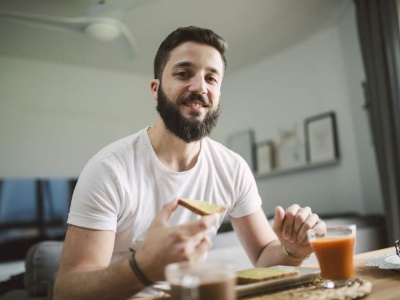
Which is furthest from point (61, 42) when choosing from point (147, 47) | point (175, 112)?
point (175, 112)

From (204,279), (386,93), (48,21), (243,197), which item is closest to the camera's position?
(204,279)

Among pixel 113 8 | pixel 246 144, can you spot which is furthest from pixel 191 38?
pixel 246 144

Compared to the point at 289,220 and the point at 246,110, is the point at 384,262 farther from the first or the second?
the point at 246,110

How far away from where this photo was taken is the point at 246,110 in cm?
553

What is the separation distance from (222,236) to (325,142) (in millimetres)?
2449

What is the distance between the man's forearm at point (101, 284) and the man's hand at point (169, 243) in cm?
6

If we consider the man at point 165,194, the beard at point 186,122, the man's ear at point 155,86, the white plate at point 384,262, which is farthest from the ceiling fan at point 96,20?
the white plate at point 384,262

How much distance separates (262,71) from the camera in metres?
5.29

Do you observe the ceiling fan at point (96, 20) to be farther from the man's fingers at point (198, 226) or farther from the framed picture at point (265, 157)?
the man's fingers at point (198, 226)

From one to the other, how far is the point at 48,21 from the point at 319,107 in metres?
2.93

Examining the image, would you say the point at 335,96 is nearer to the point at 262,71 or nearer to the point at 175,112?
the point at 262,71

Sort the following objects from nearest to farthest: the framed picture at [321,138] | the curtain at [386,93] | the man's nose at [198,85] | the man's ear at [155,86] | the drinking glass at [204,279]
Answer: the drinking glass at [204,279] < the man's nose at [198,85] < the man's ear at [155,86] < the curtain at [386,93] < the framed picture at [321,138]

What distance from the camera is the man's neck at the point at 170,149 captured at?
148cm

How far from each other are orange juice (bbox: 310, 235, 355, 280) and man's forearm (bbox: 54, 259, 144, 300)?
1.40ft
